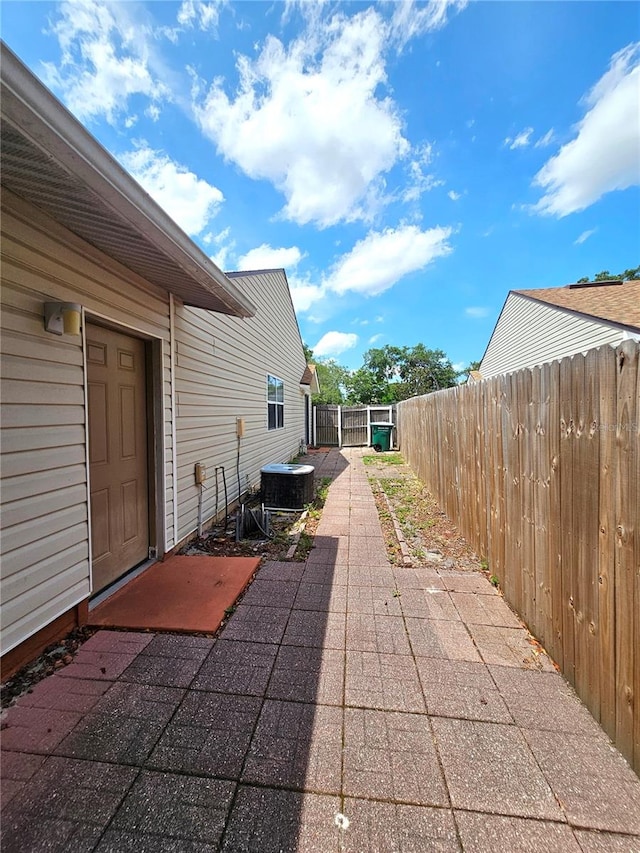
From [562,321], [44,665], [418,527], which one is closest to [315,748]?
[44,665]

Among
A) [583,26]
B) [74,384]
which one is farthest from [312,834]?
[583,26]

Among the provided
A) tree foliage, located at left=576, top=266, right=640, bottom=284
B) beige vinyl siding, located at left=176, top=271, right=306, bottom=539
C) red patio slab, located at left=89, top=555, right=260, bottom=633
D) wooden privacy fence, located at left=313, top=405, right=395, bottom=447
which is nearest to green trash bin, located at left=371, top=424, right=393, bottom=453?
wooden privacy fence, located at left=313, top=405, right=395, bottom=447

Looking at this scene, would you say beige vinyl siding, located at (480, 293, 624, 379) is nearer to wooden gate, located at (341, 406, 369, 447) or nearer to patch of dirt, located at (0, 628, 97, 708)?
wooden gate, located at (341, 406, 369, 447)

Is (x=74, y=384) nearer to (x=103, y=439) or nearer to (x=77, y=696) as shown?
(x=103, y=439)

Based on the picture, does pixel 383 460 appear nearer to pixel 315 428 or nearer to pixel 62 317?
pixel 315 428

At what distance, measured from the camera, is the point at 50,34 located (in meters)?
2.46

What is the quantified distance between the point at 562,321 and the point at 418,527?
7.92m

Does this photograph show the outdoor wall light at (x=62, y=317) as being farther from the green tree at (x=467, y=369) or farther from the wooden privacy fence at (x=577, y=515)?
the green tree at (x=467, y=369)

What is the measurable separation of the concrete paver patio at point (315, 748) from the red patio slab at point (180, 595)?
0.50 feet

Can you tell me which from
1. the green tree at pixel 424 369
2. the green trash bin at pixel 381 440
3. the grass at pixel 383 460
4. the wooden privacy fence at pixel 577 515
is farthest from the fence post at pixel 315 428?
the green tree at pixel 424 369

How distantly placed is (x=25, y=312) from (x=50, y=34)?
2.23 meters

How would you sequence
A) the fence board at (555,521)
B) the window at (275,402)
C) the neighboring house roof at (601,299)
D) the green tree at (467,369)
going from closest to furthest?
1. the fence board at (555,521)
2. the neighboring house roof at (601,299)
3. the window at (275,402)
4. the green tree at (467,369)

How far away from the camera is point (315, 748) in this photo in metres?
1.52

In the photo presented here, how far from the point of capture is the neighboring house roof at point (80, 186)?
1.26 meters
